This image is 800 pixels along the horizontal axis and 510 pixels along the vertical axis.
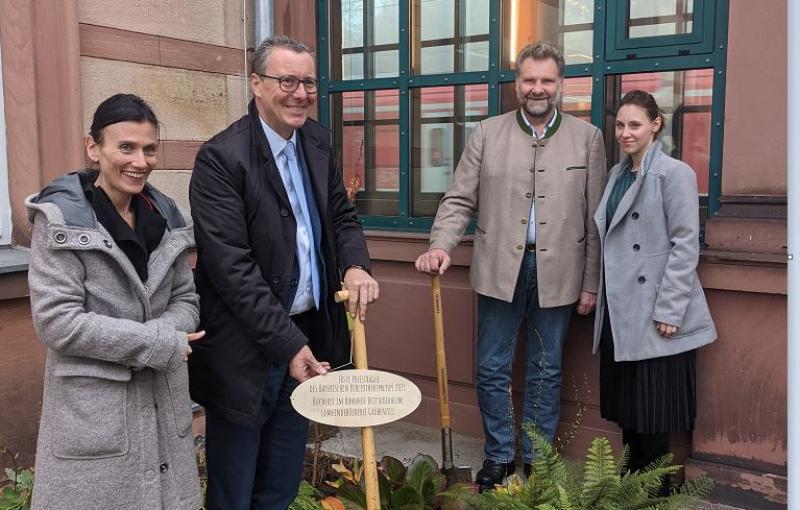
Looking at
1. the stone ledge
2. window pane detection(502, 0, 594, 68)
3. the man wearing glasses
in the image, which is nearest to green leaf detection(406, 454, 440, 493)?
the man wearing glasses

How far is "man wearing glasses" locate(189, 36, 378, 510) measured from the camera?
2.53 metres

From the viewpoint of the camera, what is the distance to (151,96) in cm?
424

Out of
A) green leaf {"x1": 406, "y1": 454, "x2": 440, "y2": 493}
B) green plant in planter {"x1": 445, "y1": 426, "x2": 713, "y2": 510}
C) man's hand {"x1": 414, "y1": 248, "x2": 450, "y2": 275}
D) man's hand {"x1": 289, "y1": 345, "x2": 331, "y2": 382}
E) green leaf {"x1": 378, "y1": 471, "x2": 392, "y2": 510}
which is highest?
man's hand {"x1": 414, "y1": 248, "x2": 450, "y2": 275}

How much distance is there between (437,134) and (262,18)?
1190 millimetres

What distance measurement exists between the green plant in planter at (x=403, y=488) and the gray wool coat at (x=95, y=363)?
3.95 ft

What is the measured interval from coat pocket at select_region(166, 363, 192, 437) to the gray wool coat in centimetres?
2

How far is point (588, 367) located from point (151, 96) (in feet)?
8.72

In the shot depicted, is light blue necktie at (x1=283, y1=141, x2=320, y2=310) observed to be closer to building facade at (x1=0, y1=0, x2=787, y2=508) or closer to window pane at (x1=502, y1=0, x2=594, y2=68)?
building facade at (x1=0, y1=0, x2=787, y2=508)

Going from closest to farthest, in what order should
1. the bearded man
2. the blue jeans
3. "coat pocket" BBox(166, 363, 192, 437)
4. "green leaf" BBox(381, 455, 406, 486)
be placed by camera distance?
1. "coat pocket" BBox(166, 363, 192, 437)
2. "green leaf" BBox(381, 455, 406, 486)
3. the bearded man
4. the blue jeans

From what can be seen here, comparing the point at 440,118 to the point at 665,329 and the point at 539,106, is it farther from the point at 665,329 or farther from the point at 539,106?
the point at 665,329

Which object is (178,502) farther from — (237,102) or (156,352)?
(237,102)

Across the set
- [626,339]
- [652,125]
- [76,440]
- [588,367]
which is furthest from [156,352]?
[588,367]

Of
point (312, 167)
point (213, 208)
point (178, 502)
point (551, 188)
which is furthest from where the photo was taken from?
point (551, 188)

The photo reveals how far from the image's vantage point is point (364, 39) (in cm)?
490
